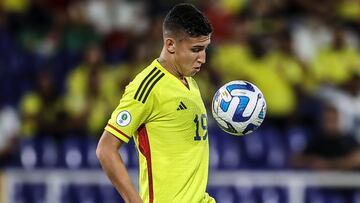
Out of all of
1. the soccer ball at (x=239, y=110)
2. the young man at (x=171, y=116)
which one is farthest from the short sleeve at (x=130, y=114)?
the soccer ball at (x=239, y=110)

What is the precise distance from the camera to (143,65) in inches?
498

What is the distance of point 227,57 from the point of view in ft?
43.2

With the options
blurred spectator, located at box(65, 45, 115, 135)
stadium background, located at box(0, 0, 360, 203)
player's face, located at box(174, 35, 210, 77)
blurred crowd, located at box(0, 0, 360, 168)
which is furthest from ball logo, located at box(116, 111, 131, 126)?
blurred spectator, located at box(65, 45, 115, 135)

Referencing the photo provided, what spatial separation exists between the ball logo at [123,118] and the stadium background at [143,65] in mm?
4806

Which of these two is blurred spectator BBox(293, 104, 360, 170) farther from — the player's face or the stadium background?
the player's face

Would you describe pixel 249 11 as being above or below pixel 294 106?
above

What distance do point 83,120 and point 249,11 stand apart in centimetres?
319

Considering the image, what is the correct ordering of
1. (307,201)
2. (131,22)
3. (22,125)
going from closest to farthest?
1. (307,201)
2. (22,125)
3. (131,22)

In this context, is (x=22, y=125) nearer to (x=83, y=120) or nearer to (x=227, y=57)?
(x=83, y=120)

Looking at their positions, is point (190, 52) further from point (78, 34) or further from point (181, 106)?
point (78, 34)

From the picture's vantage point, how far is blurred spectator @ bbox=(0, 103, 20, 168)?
12212mm

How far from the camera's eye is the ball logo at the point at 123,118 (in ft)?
18.7

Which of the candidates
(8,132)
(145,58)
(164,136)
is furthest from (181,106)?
(8,132)

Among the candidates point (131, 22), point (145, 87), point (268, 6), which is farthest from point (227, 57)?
point (145, 87)
